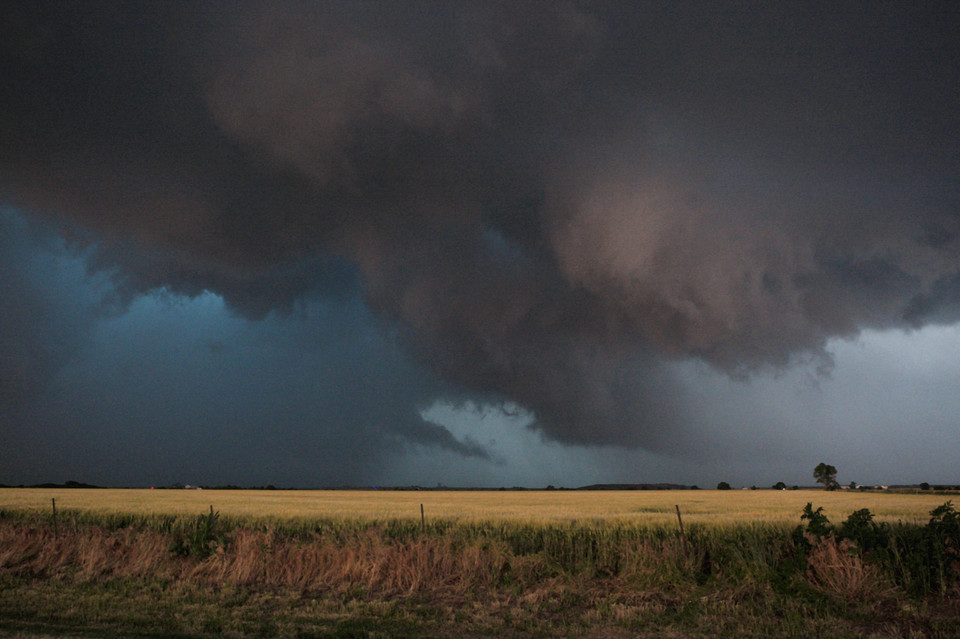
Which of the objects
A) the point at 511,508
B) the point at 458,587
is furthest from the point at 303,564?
the point at 511,508

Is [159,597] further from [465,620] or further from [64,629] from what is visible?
[465,620]

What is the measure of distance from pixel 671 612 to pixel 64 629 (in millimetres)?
12237

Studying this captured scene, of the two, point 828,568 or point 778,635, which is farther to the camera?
point 828,568

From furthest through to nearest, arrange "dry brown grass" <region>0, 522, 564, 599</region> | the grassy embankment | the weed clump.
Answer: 1. "dry brown grass" <region>0, 522, 564, 599</region>
2. the weed clump
3. the grassy embankment

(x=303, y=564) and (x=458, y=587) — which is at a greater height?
(x=303, y=564)

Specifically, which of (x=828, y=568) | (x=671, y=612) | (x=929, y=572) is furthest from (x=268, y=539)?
(x=929, y=572)

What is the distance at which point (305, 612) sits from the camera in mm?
12805

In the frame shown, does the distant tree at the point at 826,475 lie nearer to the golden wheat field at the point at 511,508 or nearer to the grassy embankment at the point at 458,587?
the golden wheat field at the point at 511,508

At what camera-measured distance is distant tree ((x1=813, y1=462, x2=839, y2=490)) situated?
181625 millimetres

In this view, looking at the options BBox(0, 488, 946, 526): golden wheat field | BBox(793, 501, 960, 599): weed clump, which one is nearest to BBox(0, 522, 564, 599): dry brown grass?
BBox(793, 501, 960, 599): weed clump

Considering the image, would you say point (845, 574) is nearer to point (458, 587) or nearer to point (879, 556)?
point (879, 556)

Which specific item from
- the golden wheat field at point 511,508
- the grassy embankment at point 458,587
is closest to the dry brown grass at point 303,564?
the grassy embankment at point 458,587

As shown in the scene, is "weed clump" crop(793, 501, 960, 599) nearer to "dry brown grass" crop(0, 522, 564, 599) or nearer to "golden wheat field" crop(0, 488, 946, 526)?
"dry brown grass" crop(0, 522, 564, 599)

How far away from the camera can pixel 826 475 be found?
183375 mm
